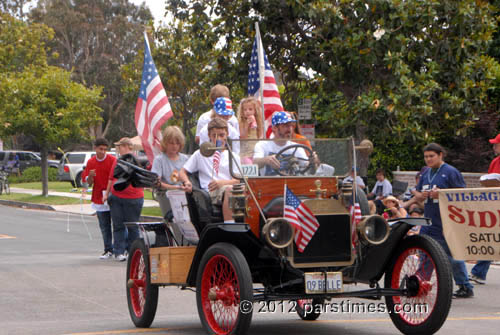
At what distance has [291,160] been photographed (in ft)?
23.1

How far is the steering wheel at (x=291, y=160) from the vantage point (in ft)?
22.9

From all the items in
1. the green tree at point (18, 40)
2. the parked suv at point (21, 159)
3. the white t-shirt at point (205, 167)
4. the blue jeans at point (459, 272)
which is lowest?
the blue jeans at point (459, 272)

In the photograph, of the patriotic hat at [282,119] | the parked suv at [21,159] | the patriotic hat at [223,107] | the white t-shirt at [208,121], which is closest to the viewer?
the patriotic hat at [282,119]

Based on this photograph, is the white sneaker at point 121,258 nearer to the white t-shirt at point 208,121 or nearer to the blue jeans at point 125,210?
the blue jeans at point 125,210

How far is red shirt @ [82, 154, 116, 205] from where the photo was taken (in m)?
14.1

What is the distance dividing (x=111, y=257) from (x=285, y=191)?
8284 millimetres

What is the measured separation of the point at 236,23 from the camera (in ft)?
67.8

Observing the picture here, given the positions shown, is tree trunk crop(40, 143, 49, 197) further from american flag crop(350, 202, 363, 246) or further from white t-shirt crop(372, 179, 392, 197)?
american flag crop(350, 202, 363, 246)

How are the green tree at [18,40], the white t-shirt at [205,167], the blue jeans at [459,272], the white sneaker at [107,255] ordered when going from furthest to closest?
the green tree at [18,40] → the white sneaker at [107,255] → the blue jeans at [459,272] → the white t-shirt at [205,167]

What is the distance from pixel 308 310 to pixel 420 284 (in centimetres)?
163

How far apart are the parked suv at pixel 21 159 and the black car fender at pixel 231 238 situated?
4503cm

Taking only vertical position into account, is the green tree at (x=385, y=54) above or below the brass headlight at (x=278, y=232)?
above

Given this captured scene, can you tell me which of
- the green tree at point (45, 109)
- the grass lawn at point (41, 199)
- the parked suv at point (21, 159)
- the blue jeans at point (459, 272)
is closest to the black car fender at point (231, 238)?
the blue jeans at point (459, 272)

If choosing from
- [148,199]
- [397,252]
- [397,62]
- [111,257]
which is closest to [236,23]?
[397,62]
